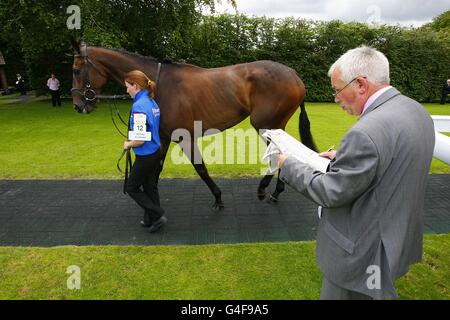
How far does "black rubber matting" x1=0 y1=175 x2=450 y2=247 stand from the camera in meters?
4.14

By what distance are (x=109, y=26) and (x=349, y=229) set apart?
1267 cm

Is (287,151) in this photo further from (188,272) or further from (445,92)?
(445,92)

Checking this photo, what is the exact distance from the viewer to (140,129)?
3.63 metres

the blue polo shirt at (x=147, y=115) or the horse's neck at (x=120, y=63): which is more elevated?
the horse's neck at (x=120, y=63)

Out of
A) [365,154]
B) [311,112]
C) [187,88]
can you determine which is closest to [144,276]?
[187,88]

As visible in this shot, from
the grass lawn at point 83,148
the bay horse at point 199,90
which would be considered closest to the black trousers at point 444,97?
the grass lawn at point 83,148

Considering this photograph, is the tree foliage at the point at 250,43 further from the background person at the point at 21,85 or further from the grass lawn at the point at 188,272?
the grass lawn at the point at 188,272

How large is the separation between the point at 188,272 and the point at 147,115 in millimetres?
1617

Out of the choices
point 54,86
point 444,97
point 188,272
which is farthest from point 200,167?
point 444,97

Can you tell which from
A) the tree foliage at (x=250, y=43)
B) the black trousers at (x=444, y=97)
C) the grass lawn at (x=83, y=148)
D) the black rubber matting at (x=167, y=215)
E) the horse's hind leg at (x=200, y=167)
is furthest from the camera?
the black trousers at (x=444, y=97)

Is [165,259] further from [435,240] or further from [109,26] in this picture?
[109,26]

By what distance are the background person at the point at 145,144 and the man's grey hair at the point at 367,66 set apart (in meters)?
2.39

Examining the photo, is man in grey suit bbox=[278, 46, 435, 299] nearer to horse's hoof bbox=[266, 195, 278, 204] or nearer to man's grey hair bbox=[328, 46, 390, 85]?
man's grey hair bbox=[328, 46, 390, 85]

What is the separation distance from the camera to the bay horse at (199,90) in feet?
14.3
